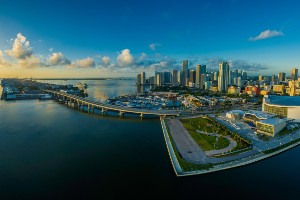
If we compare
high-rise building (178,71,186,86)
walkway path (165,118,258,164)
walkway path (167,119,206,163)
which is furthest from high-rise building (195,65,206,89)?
walkway path (165,118,258,164)

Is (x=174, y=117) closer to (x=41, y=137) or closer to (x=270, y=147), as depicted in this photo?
(x=270, y=147)

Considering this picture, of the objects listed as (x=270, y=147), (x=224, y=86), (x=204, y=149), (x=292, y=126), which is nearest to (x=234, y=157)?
(x=204, y=149)

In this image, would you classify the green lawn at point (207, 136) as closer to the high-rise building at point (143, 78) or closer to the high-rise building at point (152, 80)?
the high-rise building at point (152, 80)

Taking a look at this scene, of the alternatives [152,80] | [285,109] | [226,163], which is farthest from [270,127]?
[152,80]

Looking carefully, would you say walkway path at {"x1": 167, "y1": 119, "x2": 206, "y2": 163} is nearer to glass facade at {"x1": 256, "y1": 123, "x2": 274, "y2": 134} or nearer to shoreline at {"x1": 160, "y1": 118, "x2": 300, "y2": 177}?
shoreline at {"x1": 160, "y1": 118, "x2": 300, "y2": 177}

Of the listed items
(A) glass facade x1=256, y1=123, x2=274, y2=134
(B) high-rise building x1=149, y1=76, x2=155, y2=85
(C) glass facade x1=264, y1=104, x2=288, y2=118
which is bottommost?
(A) glass facade x1=256, y1=123, x2=274, y2=134

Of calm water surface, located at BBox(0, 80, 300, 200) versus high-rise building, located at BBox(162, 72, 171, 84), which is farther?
high-rise building, located at BBox(162, 72, 171, 84)
